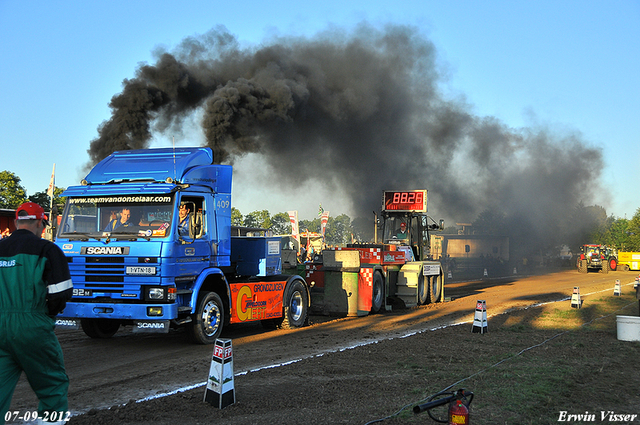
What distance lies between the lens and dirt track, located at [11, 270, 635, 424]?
616 centimetres

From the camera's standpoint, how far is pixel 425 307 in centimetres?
1806

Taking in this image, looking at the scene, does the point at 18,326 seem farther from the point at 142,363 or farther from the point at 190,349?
the point at 190,349

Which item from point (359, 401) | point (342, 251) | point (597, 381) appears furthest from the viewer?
point (342, 251)

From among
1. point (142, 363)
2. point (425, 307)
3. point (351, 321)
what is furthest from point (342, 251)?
point (142, 363)

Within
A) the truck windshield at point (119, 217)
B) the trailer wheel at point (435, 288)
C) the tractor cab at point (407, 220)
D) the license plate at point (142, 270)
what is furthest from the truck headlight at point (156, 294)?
the tractor cab at point (407, 220)

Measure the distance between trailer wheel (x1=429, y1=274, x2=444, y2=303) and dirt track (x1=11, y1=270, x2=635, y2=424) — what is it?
462 cm

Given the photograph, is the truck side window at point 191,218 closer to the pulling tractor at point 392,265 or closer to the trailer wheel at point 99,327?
the trailer wheel at point 99,327

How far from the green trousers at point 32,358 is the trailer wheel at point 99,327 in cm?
657

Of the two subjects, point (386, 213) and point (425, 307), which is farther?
point (386, 213)

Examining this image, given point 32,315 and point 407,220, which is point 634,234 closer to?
point 407,220

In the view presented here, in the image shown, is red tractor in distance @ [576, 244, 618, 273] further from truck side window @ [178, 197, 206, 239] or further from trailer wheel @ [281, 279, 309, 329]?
truck side window @ [178, 197, 206, 239]

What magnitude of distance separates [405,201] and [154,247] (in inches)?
546

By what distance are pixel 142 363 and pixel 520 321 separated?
30.6 ft

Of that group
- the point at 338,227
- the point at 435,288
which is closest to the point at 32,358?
the point at 435,288
